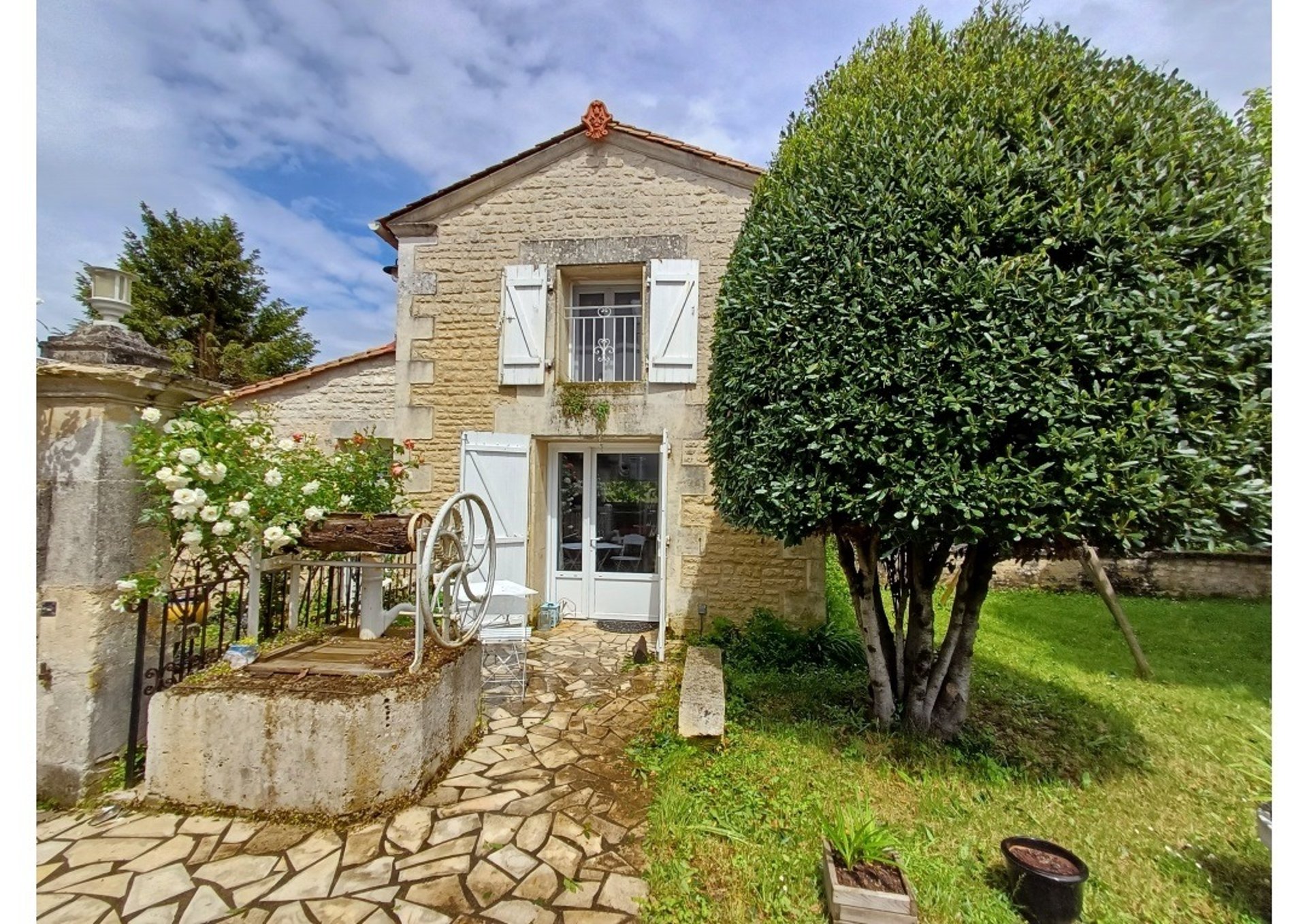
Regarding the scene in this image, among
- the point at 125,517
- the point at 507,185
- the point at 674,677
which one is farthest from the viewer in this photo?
the point at 507,185

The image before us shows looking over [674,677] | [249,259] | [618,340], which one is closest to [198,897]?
[674,677]

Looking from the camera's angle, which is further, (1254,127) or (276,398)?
(276,398)

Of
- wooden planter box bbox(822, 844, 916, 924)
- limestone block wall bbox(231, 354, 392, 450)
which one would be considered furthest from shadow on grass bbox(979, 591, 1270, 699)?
limestone block wall bbox(231, 354, 392, 450)

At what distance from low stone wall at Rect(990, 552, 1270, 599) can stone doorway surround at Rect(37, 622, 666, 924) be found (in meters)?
7.53

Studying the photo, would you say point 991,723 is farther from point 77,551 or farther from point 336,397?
point 336,397

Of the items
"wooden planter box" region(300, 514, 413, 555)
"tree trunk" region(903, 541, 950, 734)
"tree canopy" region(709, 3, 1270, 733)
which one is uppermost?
"tree canopy" region(709, 3, 1270, 733)

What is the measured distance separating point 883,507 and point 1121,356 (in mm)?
1319

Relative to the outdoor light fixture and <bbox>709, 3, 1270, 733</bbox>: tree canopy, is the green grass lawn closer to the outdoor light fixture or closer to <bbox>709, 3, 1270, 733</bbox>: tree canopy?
<bbox>709, 3, 1270, 733</bbox>: tree canopy

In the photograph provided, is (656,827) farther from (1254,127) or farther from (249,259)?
(249,259)

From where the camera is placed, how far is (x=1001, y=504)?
2.63m

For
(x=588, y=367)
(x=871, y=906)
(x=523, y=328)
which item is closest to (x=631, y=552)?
(x=588, y=367)

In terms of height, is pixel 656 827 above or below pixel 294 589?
below

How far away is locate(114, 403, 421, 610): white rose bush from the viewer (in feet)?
9.58

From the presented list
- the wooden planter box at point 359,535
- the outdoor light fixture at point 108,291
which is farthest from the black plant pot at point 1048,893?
the outdoor light fixture at point 108,291
